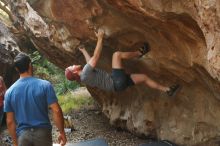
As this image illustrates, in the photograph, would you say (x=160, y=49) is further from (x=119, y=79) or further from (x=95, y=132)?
(x=95, y=132)

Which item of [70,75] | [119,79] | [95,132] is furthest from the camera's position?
[95,132]

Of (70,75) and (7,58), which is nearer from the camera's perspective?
(70,75)

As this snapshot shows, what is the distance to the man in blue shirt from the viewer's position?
18.5 feet

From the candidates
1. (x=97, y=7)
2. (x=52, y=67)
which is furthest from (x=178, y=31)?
(x=52, y=67)

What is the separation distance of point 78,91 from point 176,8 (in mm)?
12248

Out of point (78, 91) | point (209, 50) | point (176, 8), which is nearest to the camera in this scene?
point (209, 50)

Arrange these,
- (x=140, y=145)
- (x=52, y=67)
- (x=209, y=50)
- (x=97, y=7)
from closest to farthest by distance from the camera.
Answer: (x=209, y=50), (x=97, y=7), (x=140, y=145), (x=52, y=67)

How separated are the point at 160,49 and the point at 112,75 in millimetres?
1044

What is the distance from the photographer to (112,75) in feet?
24.7

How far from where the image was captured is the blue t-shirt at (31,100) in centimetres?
561

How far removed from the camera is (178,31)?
663 cm

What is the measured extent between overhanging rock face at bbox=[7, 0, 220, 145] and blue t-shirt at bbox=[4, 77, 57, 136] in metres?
1.95

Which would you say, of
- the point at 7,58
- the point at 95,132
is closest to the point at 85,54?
the point at 95,132

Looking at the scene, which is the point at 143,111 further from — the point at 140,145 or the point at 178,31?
the point at 178,31
